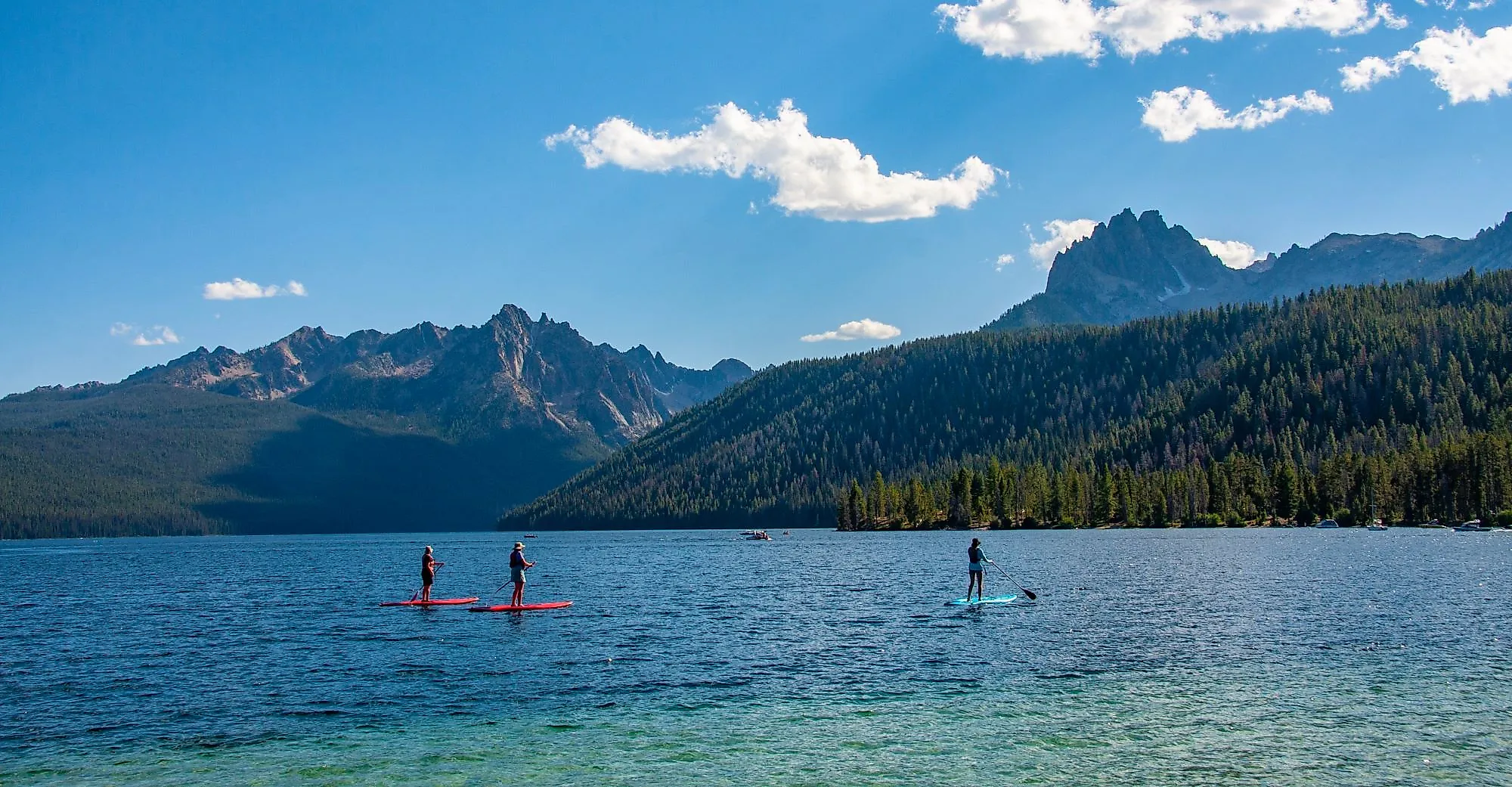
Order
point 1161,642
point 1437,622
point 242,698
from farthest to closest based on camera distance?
point 1437,622, point 1161,642, point 242,698

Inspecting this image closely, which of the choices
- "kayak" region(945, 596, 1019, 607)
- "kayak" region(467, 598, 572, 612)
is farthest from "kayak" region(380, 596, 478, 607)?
"kayak" region(945, 596, 1019, 607)

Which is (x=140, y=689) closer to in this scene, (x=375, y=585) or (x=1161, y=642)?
(x=1161, y=642)

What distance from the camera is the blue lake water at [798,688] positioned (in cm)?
3231

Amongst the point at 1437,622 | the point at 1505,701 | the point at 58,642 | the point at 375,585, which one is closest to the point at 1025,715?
the point at 1505,701

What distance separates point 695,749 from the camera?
113 feet

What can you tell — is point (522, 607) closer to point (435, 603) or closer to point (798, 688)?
point (435, 603)

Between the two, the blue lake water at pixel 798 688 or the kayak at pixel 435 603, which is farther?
the kayak at pixel 435 603

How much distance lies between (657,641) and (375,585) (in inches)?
2638

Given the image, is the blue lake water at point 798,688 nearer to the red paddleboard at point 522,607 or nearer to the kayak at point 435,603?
the red paddleboard at point 522,607

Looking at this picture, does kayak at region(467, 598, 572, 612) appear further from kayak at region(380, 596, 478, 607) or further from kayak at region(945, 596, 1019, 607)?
kayak at region(945, 596, 1019, 607)

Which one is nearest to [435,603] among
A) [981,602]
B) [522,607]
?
[522,607]

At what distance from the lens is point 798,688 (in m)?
44.4

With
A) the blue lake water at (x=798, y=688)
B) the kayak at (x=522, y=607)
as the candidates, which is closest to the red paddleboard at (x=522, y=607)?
the kayak at (x=522, y=607)

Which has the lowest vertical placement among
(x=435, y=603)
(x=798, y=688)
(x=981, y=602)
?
(x=798, y=688)
